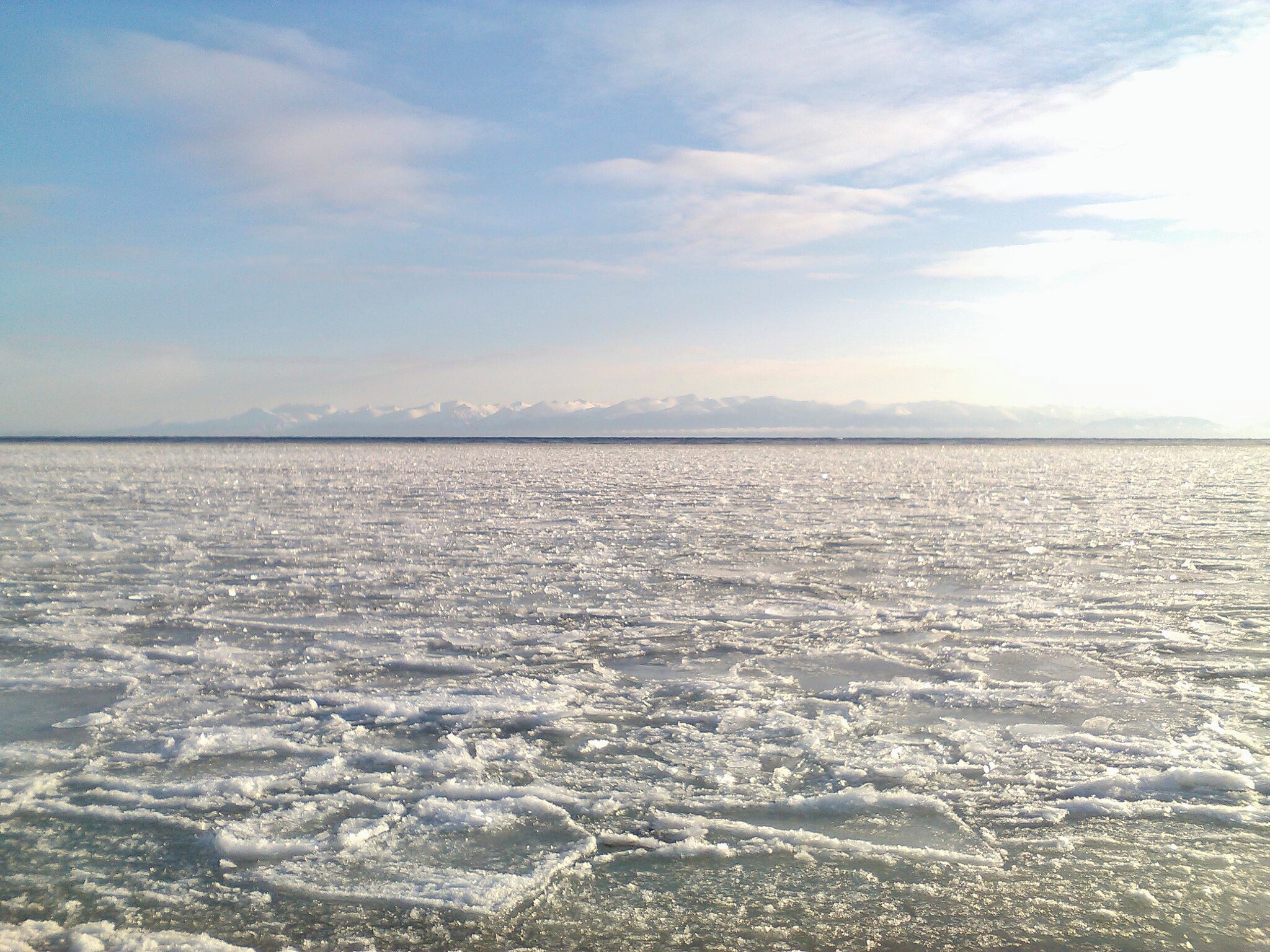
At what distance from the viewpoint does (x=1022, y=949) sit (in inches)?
104

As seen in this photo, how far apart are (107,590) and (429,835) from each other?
251 inches

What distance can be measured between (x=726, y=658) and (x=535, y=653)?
134 cm

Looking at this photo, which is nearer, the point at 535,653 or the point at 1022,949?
the point at 1022,949

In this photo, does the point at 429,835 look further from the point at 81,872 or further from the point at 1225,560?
the point at 1225,560

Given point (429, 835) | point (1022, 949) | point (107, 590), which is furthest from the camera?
point (107, 590)

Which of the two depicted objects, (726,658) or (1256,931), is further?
(726,658)

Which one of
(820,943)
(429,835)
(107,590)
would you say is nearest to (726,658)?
(429,835)

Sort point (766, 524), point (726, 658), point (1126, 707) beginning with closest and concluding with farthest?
1. point (1126, 707)
2. point (726, 658)
3. point (766, 524)

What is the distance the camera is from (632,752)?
4.23 metres

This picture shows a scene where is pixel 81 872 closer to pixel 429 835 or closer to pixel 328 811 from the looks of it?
pixel 328 811

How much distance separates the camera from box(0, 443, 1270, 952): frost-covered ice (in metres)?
2.86

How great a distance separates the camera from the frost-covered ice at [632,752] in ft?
9.39

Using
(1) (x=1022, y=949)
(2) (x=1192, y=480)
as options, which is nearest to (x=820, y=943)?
(1) (x=1022, y=949)

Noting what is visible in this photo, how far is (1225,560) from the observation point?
10.3 m
